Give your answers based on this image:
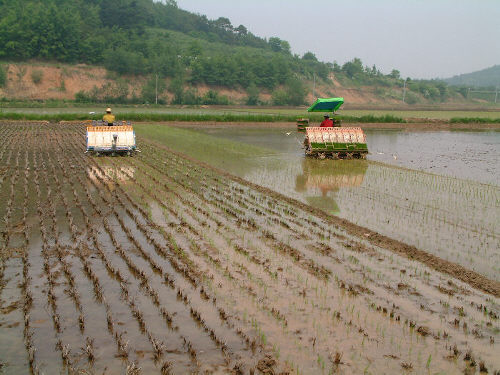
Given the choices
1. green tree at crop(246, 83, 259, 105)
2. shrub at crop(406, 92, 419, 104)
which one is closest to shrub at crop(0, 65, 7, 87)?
green tree at crop(246, 83, 259, 105)

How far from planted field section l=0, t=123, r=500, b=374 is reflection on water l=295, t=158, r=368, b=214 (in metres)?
1.41

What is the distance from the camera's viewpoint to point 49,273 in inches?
273

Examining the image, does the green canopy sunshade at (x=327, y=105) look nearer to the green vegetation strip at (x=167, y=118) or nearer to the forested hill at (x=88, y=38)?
the green vegetation strip at (x=167, y=118)

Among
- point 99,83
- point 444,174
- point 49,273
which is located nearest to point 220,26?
point 99,83

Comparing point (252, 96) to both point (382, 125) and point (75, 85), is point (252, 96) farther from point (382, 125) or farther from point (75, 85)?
point (382, 125)

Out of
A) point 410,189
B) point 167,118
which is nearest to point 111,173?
point 410,189

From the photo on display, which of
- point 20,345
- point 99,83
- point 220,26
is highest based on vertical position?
point 220,26

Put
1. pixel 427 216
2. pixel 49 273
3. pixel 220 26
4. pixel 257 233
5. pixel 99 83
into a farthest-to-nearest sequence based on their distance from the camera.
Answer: pixel 220 26 < pixel 99 83 < pixel 427 216 < pixel 257 233 < pixel 49 273

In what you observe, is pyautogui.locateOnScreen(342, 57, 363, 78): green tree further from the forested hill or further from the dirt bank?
the dirt bank

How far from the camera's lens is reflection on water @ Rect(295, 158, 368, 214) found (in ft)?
40.4

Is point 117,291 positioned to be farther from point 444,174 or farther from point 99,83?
point 99,83

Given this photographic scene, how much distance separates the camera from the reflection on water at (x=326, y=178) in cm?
1232

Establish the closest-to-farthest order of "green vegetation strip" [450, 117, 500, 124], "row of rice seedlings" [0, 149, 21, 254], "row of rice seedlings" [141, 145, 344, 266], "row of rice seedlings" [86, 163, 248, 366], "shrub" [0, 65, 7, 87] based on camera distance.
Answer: "row of rice seedlings" [86, 163, 248, 366], "row of rice seedlings" [0, 149, 21, 254], "row of rice seedlings" [141, 145, 344, 266], "green vegetation strip" [450, 117, 500, 124], "shrub" [0, 65, 7, 87]

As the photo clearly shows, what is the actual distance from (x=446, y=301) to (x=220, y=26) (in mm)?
151965
